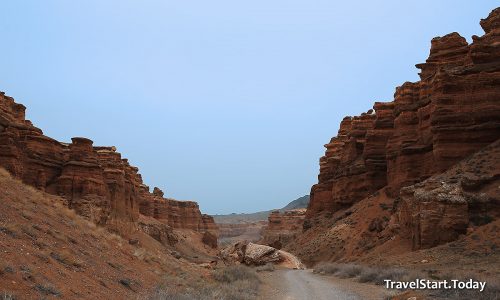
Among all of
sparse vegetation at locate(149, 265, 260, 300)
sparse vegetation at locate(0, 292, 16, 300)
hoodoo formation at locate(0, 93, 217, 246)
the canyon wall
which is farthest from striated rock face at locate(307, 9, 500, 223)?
sparse vegetation at locate(0, 292, 16, 300)

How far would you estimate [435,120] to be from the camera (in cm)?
3609

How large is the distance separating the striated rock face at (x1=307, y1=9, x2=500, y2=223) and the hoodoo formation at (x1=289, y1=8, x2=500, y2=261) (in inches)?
2.7

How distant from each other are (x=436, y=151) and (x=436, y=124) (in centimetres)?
216

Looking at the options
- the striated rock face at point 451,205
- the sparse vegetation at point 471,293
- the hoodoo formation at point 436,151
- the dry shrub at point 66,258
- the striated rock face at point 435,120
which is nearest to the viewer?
the sparse vegetation at point 471,293

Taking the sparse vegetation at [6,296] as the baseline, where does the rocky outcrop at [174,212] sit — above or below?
above

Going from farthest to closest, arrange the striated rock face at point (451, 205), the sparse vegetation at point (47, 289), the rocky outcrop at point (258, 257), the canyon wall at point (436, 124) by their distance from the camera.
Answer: the rocky outcrop at point (258, 257) → the canyon wall at point (436, 124) → the striated rock face at point (451, 205) → the sparse vegetation at point (47, 289)

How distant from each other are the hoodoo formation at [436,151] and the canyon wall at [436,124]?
0.23ft

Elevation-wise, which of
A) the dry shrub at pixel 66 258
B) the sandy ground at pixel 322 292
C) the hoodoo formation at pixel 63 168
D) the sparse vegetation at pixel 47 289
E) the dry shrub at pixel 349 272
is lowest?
the sandy ground at pixel 322 292

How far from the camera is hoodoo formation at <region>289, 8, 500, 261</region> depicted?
27.2 meters

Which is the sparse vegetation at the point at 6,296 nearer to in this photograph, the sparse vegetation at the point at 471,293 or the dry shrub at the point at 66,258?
the dry shrub at the point at 66,258

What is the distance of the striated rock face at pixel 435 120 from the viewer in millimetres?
34750

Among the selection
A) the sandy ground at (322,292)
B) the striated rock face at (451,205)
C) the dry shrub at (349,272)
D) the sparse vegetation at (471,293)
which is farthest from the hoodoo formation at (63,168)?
the sparse vegetation at (471,293)

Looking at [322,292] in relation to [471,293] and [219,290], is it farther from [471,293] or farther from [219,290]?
[471,293]

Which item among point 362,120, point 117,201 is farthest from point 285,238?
point 117,201
